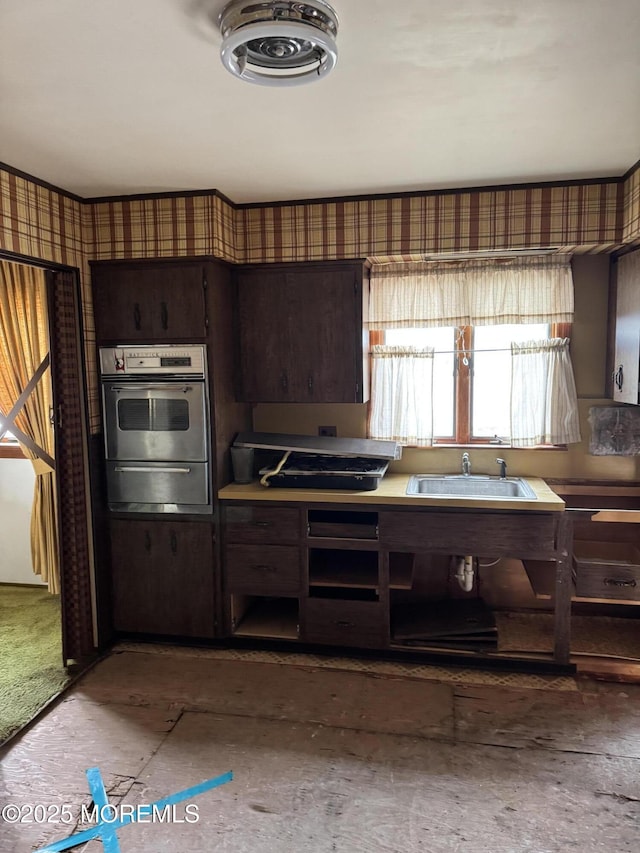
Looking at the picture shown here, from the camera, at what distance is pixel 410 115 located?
207 centimetres

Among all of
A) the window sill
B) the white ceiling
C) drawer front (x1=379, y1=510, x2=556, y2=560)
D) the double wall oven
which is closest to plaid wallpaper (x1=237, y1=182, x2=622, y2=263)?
the white ceiling

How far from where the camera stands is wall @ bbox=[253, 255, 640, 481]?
325 cm

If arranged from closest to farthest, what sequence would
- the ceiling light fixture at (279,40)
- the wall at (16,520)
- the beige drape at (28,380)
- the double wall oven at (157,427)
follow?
the ceiling light fixture at (279,40)
the double wall oven at (157,427)
the beige drape at (28,380)
the wall at (16,520)

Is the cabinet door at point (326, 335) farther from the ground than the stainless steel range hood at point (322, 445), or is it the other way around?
the cabinet door at point (326, 335)

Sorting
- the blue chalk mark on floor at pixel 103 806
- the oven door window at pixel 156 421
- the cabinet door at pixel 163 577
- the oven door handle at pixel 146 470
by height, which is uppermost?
the oven door window at pixel 156 421

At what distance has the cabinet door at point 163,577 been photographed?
125 inches

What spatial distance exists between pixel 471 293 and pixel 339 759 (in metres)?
2.42

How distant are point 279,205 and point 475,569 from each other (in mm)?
2310

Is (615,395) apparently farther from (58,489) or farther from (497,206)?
(58,489)

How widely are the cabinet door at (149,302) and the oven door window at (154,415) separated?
0.33 m

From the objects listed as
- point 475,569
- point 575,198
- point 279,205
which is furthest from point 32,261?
point 475,569

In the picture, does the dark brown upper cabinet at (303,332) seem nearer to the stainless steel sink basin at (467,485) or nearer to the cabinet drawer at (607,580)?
the stainless steel sink basin at (467,485)

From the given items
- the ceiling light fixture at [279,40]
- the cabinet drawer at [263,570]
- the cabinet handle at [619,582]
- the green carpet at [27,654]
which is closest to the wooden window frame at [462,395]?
the cabinet handle at [619,582]

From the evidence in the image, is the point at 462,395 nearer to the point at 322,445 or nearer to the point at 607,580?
the point at 322,445
